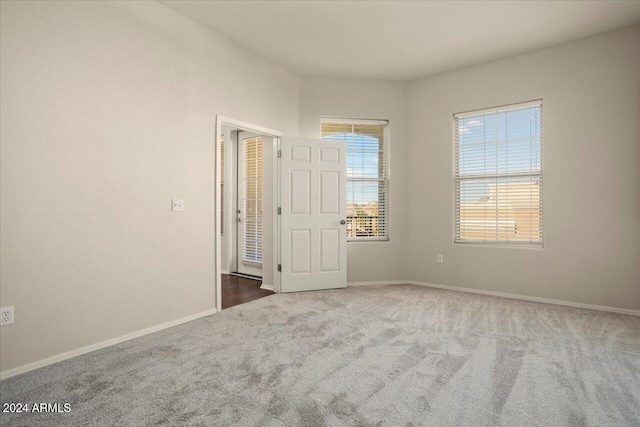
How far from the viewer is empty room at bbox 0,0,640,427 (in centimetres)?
215

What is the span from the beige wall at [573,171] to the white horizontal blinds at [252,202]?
2.76 m

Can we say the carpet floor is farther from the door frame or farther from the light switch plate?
the light switch plate

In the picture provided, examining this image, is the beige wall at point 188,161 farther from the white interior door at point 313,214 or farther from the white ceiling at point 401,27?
the white interior door at point 313,214

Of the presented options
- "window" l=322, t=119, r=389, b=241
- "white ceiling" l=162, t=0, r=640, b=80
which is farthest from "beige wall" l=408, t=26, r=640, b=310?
"window" l=322, t=119, r=389, b=241

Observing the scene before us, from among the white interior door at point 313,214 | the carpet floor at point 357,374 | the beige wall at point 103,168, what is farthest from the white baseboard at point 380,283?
the beige wall at point 103,168

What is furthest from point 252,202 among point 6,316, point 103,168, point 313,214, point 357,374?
point 357,374

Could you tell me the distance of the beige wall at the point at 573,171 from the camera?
144 inches

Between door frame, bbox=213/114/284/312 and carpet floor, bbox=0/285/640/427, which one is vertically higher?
door frame, bbox=213/114/284/312

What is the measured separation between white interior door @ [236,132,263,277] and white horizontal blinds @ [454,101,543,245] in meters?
3.00

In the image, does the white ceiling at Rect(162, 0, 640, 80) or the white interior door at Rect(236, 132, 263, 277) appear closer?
the white ceiling at Rect(162, 0, 640, 80)

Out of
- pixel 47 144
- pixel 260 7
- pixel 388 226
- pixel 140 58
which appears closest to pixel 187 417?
pixel 47 144

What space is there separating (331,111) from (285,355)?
3.51 m

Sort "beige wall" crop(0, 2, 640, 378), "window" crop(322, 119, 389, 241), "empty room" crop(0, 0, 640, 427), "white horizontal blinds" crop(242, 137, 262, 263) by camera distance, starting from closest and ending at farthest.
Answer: "empty room" crop(0, 0, 640, 427), "beige wall" crop(0, 2, 640, 378), "window" crop(322, 119, 389, 241), "white horizontal blinds" crop(242, 137, 262, 263)

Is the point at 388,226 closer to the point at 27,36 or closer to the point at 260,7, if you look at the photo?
the point at 260,7
